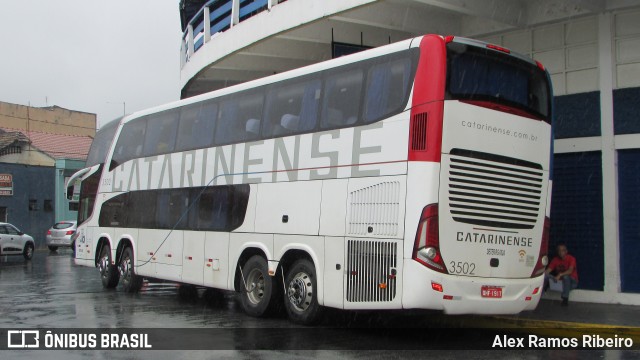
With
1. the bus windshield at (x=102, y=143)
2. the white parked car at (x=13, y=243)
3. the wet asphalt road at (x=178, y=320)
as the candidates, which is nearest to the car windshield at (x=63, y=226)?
the white parked car at (x=13, y=243)

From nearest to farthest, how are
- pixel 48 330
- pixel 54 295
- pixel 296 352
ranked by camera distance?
pixel 296 352 → pixel 48 330 → pixel 54 295

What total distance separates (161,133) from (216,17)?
7.03 meters

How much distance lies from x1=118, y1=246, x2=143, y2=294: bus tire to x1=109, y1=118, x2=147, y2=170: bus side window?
2.09m

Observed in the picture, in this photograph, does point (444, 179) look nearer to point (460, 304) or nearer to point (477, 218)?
point (477, 218)

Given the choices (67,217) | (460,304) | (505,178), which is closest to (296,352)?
(460,304)

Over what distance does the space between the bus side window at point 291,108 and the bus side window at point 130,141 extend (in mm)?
4928

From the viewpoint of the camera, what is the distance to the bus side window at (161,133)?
48.5 ft

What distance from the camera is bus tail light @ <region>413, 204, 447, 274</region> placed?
8992 millimetres

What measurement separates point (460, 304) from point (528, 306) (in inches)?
52.8

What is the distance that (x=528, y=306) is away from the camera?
9898 millimetres

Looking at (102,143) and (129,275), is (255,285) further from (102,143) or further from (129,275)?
(102,143)

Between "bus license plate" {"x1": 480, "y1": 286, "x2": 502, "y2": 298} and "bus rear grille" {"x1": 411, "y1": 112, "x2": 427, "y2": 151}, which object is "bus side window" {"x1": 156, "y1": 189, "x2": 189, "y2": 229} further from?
"bus license plate" {"x1": 480, "y1": 286, "x2": 502, "y2": 298}

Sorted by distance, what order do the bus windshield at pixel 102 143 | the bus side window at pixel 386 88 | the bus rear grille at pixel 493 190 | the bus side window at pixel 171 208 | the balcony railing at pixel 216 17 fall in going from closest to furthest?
the bus rear grille at pixel 493 190, the bus side window at pixel 386 88, the bus side window at pixel 171 208, the bus windshield at pixel 102 143, the balcony railing at pixel 216 17

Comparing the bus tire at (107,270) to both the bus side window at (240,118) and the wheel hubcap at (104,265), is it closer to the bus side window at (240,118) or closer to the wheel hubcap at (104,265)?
the wheel hubcap at (104,265)
